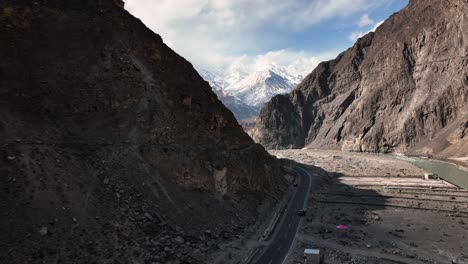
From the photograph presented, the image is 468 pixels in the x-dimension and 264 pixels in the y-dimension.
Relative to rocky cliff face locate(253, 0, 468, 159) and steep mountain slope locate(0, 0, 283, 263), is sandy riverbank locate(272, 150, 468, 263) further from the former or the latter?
rocky cliff face locate(253, 0, 468, 159)

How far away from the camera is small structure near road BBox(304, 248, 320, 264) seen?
38.1 meters

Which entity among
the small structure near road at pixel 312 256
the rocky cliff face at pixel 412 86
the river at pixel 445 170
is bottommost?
the small structure near road at pixel 312 256

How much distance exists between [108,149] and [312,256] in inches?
924

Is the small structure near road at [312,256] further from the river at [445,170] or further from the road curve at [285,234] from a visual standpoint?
the river at [445,170]

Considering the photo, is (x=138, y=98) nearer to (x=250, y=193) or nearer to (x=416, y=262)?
(x=250, y=193)

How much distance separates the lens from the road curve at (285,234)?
130 feet

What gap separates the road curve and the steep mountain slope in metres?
4.18

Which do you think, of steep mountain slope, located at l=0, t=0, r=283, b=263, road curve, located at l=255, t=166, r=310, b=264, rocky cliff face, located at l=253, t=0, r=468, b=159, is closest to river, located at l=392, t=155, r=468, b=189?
rocky cliff face, located at l=253, t=0, r=468, b=159

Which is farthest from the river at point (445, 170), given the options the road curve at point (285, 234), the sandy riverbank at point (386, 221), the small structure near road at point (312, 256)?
the small structure near road at point (312, 256)

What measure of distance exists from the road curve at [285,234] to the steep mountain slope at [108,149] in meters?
4.18

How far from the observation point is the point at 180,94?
2023 inches

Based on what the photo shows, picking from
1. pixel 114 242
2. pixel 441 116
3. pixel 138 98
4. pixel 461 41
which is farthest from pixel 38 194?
pixel 461 41

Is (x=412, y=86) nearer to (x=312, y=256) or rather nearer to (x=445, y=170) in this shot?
(x=445, y=170)

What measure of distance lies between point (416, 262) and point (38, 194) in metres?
35.4
